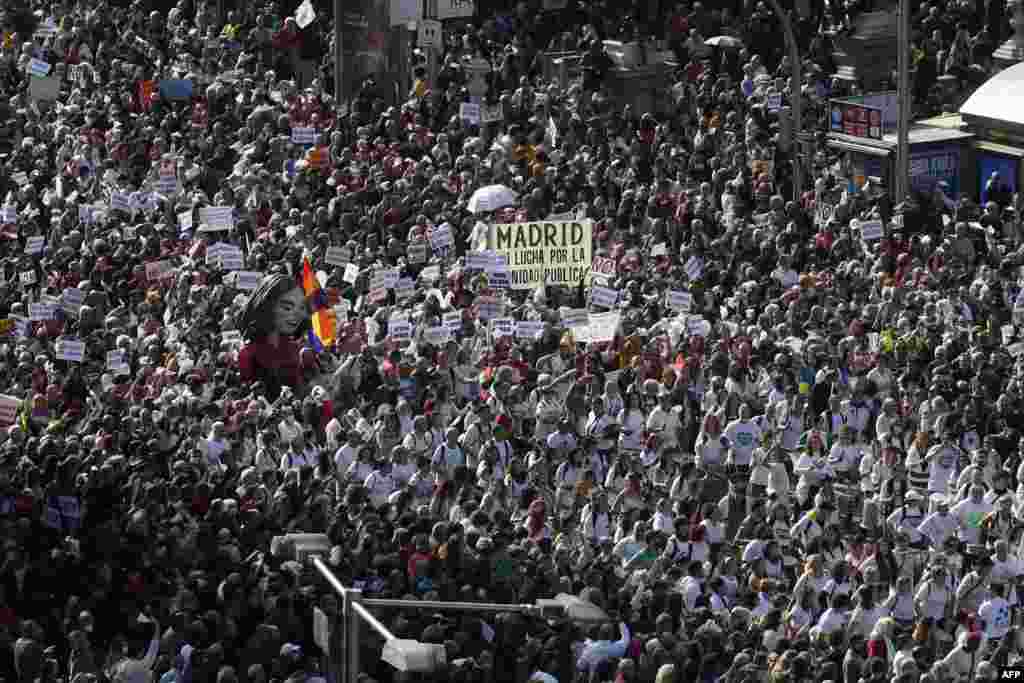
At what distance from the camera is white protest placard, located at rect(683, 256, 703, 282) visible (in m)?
36.2

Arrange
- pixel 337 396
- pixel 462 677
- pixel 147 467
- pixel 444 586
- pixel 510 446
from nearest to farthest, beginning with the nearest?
pixel 462 677
pixel 444 586
pixel 147 467
pixel 510 446
pixel 337 396

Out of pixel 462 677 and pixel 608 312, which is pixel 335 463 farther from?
pixel 462 677

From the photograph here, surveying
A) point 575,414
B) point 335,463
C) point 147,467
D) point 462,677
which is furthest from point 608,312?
point 462,677

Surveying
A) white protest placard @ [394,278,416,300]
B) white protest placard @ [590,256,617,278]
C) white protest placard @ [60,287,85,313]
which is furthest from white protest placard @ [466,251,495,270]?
white protest placard @ [60,287,85,313]

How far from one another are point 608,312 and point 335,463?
Result: 4.84m

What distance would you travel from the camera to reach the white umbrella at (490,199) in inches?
1524

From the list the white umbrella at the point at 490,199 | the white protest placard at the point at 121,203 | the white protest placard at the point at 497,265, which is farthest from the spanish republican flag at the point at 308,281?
the white protest placard at the point at 121,203

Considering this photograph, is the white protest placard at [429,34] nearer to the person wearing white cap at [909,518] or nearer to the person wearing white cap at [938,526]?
the person wearing white cap at [909,518]

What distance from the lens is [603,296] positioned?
34.8 m

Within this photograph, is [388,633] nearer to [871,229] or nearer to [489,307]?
[489,307]

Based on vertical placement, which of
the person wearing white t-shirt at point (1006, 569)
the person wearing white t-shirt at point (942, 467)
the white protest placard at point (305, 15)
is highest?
the white protest placard at point (305, 15)

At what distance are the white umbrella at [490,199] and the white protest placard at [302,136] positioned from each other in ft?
12.6

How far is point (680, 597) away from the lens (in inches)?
1054

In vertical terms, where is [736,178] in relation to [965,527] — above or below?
above
